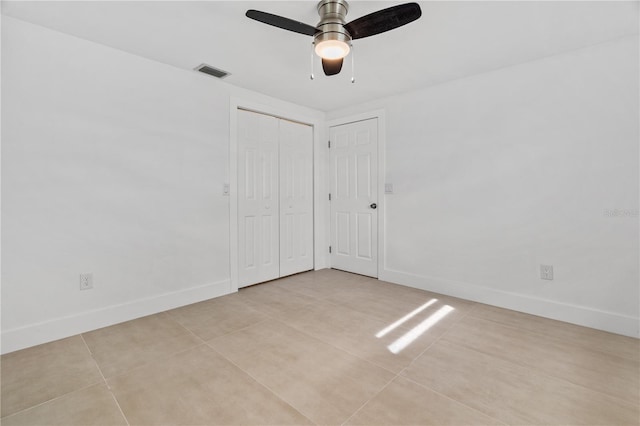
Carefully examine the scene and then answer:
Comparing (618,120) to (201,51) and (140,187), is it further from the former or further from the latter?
(140,187)

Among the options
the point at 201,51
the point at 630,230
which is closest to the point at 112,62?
the point at 201,51

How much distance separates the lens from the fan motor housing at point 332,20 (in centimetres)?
188

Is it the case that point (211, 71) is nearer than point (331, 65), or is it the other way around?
point (331, 65)

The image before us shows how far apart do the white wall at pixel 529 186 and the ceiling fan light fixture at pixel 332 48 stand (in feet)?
5.85

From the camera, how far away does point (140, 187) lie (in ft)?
8.90

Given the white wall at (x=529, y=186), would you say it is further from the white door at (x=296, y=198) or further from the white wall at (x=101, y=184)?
the white wall at (x=101, y=184)

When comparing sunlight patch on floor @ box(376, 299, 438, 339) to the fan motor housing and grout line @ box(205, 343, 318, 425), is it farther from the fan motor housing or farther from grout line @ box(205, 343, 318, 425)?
the fan motor housing

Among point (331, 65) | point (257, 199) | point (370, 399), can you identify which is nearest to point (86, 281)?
point (257, 199)

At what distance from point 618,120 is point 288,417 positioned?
126 inches

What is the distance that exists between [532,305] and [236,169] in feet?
10.7

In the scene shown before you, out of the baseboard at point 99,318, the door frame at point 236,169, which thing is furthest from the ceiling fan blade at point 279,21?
the baseboard at point 99,318

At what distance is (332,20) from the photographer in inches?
75.2

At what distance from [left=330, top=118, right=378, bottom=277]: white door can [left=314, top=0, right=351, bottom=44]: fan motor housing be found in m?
2.07

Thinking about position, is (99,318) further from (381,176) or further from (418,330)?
(381,176)
